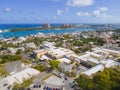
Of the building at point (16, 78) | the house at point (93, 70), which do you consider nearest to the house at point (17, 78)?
the building at point (16, 78)

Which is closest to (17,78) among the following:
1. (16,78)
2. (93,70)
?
(16,78)

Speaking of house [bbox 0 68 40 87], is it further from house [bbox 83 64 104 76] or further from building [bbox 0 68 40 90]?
house [bbox 83 64 104 76]

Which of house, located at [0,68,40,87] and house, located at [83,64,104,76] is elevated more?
house, located at [0,68,40,87]

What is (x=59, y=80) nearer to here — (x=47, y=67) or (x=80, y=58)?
(x=47, y=67)

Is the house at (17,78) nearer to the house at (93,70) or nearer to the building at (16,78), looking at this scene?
the building at (16,78)

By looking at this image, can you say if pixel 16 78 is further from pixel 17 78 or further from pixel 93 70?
pixel 93 70

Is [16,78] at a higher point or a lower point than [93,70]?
higher

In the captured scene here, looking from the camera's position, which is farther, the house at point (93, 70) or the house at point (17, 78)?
the house at point (93, 70)

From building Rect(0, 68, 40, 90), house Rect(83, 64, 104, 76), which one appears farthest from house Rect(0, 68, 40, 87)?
house Rect(83, 64, 104, 76)

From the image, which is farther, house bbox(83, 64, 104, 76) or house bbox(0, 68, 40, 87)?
house bbox(83, 64, 104, 76)

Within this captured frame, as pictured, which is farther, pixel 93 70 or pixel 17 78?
pixel 93 70

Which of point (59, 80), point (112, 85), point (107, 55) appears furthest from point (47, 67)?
point (107, 55)
